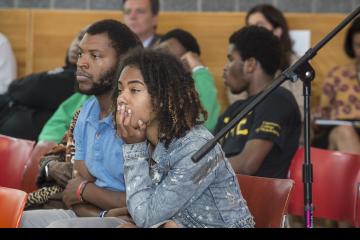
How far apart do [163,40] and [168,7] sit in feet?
3.35

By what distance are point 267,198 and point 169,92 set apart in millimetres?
528

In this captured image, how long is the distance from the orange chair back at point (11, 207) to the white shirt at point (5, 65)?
2939 millimetres

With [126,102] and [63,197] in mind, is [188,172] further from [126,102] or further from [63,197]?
[63,197]

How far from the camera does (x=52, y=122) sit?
4.38 metres

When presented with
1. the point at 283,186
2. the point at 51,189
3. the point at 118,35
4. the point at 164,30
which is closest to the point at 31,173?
the point at 51,189

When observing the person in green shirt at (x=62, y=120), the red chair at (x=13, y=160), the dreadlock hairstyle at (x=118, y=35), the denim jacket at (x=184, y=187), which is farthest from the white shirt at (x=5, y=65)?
the denim jacket at (x=184, y=187)

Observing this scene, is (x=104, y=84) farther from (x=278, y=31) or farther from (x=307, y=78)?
(x=278, y=31)

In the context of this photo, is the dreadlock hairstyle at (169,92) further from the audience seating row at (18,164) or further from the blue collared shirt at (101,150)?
the audience seating row at (18,164)

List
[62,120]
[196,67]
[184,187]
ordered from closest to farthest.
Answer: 1. [184,187]
2. [62,120]
3. [196,67]

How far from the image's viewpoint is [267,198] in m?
2.73

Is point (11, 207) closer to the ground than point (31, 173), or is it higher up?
higher up

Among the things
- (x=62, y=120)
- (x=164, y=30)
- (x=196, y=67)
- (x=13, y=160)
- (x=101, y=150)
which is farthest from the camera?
(x=164, y=30)
